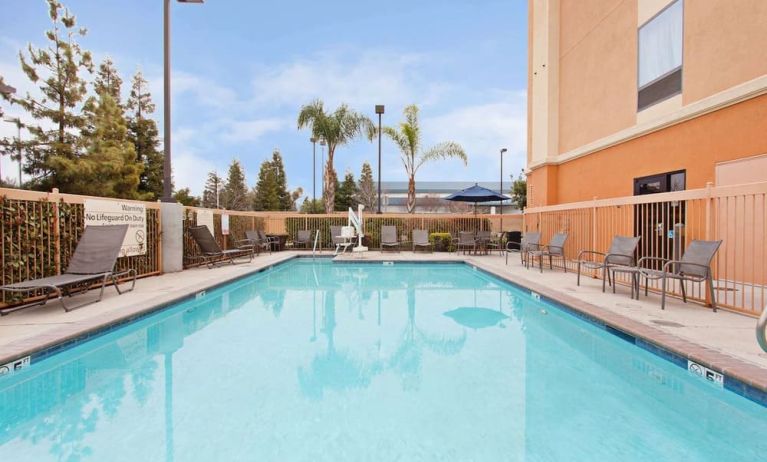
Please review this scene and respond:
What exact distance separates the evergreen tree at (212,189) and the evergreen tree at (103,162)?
2501 cm

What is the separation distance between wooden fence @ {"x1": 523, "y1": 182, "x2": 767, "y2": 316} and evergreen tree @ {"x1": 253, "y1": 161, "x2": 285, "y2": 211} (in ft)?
103

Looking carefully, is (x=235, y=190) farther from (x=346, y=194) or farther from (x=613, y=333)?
(x=613, y=333)

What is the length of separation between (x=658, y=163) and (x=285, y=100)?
17.6m

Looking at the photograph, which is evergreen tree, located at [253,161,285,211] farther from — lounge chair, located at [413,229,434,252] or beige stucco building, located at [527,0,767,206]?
beige stucco building, located at [527,0,767,206]

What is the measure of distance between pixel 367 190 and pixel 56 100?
91.4ft

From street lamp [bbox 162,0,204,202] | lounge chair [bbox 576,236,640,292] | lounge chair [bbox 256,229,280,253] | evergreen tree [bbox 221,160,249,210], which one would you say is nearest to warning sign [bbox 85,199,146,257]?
street lamp [bbox 162,0,204,202]

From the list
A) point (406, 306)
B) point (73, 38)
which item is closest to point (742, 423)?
point (406, 306)

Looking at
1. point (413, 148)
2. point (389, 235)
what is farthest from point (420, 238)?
point (413, 148)

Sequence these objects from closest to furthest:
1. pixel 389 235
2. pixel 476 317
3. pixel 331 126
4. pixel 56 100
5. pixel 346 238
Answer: pixel 476 317 → pixel 389 235 → pixel 346 238 → pixel 56 100 → pixel 331 126

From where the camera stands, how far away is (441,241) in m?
14.1

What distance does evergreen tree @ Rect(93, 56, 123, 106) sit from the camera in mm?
21219

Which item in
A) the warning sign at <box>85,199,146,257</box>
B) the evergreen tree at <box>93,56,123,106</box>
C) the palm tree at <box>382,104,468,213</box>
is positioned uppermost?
the evergreen tree at <box>93,56,123,106</box>

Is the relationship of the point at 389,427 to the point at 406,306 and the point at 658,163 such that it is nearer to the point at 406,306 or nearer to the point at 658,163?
the point at 406,306

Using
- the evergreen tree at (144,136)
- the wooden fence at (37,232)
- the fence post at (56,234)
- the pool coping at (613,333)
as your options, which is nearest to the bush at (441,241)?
the pool coping at (613,333)
